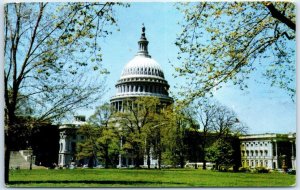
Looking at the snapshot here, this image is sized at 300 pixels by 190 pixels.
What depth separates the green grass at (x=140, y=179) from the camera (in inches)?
316

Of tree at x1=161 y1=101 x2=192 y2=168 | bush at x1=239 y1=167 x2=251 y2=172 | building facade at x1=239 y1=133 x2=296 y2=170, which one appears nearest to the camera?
building facade at x1=239 y1=133 x2=296 y2=170

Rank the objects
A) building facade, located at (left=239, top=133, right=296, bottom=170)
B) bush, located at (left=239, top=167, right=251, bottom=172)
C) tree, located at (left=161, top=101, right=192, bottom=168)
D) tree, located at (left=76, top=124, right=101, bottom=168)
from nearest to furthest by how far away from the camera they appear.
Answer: building facade, located at (left=239, top=133, right=296, bottom=170), bush, located at (left=239, top=167, right=251, bottom=172), tree, located at (left=76, top=124, right=101, bottom=168), tree, located at (left=161, top=101, right=192, bottom=168)

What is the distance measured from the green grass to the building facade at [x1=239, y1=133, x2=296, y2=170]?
10.6 inches

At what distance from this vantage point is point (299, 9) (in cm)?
803

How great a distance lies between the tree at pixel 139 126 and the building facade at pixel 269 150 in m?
1.76

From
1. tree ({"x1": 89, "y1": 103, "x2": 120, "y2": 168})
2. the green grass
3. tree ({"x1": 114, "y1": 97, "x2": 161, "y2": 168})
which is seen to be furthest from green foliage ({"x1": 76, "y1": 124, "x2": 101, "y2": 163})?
tree ({"x1": 114, "y1": 97, "x2": 161, "y2": 168})

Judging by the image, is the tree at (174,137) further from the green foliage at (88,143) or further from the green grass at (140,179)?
the green foliage at (88,143)

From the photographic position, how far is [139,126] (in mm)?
9758

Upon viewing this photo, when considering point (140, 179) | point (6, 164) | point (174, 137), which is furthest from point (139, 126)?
point (6, 164)

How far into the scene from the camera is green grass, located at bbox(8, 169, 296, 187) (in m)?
8.03

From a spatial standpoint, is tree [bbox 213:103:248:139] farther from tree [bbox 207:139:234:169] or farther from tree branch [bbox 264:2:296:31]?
tree branch [bbox 264:2:296:31]

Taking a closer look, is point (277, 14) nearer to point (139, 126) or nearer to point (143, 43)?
point (143, 43)

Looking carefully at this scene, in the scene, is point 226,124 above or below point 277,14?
below

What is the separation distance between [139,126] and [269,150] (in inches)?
100
